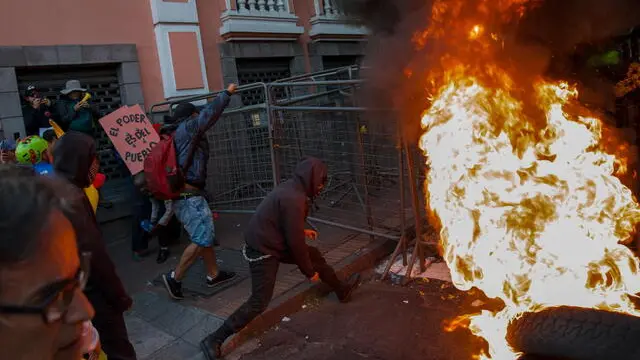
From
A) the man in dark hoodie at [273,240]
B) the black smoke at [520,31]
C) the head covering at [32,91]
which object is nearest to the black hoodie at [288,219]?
the man in dark hoodie at [273,240]

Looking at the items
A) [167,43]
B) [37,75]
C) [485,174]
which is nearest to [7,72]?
[37,75]

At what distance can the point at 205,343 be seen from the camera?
13.4 ft

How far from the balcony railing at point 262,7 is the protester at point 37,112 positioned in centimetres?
428

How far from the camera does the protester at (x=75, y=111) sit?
6.84 m

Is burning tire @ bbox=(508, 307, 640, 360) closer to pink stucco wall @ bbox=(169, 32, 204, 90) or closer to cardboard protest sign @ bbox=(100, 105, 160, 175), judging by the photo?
cardboard protest sign @ bbox=(100, 105, 160, 175)

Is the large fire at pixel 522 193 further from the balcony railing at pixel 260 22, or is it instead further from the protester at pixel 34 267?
the balcony railing at pixel 260 22

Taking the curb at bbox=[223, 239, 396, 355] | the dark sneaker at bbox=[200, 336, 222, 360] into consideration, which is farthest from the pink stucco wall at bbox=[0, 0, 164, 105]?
the dark sneaker at bbox=[200, 336, 222, 360]

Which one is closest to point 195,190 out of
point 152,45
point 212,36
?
point 152,45

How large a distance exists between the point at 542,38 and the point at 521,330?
2.34 meters

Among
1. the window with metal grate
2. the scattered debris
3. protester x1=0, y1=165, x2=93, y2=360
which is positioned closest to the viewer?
protester x1=0, y1=165, x2=93, y2=360

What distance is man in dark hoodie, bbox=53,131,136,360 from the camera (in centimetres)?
276

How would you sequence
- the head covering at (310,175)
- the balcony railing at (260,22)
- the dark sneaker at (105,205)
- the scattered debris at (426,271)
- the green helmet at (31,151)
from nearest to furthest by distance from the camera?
the head covering at (310,175) → the green helmet at (31,151) → the scattered debris at (426,271) → the dark sneaker at (105,205) → the balcony railing at (260,22)

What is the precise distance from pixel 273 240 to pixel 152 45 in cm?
600

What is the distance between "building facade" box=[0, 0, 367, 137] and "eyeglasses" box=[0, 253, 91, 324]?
485 centimetres
